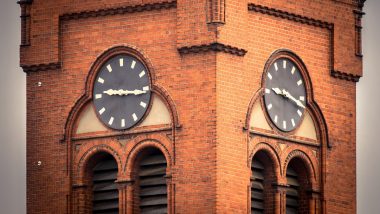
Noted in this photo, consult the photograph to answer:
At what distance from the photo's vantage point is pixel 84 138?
9144 centimetres

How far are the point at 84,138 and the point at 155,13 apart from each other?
13.3ft

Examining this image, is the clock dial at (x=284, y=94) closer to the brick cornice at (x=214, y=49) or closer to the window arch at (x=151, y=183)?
the brick cornice at (x=214, y=49)

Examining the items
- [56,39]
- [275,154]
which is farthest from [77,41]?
[275,154]

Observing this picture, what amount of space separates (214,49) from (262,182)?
4341 mm

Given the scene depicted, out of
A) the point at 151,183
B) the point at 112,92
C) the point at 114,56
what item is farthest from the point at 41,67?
the point at 151,183

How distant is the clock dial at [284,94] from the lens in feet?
299

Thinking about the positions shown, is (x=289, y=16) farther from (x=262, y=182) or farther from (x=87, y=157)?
(x=87, y=157)

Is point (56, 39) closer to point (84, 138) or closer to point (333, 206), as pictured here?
point (84, 138)

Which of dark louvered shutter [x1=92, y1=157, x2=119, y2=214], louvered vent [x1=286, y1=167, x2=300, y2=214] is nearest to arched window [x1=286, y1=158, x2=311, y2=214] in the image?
louvered vent [x1=286, y1=167, x2=300, y2=214]

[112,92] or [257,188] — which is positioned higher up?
[112,92]

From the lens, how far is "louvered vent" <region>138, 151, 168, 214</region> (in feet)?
295

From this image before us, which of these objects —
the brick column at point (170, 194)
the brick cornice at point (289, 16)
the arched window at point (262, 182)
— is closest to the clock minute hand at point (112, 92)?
the brick column at point (170, 194)

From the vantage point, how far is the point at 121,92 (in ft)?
297

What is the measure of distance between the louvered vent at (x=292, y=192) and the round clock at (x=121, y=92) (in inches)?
191
